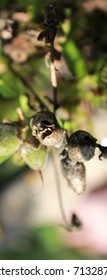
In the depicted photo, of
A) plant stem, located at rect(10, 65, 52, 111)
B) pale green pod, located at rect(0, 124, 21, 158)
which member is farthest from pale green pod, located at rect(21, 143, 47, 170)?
plant stem, located at rect(10, 65, 52, 111)

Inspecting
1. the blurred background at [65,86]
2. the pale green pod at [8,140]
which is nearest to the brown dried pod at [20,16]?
the blurred background at [65,86]

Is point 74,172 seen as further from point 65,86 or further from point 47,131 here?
point 65,86

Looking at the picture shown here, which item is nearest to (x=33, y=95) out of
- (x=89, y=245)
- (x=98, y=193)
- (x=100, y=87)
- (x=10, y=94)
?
(x=10, y=94)

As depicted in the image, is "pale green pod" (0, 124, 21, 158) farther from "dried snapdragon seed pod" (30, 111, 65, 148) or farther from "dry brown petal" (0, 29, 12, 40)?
"dry brown petal" (0, 29, 12, 40)

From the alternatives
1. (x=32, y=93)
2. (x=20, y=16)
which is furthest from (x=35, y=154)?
(x=20, y=16)

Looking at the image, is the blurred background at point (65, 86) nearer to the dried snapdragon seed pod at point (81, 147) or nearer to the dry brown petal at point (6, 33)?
the dry brown petal at point (6, 33)
